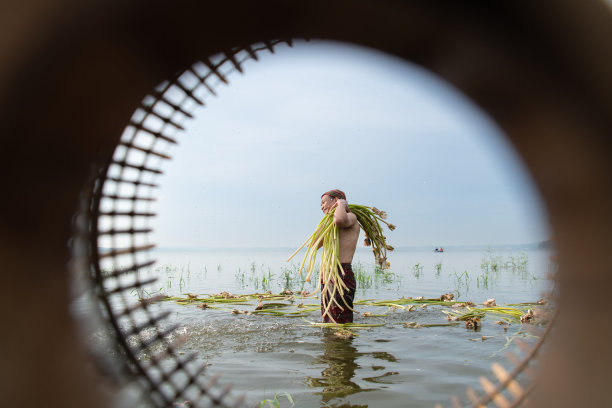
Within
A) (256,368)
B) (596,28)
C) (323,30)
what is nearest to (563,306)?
(596,28)

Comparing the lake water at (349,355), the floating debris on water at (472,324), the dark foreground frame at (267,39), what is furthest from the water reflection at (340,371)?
the dark foreground frame at (267,39)

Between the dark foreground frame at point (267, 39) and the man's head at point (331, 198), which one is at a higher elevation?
the man's head at point (331, 198)

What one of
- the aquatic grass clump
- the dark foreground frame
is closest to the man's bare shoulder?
the aquatic grass clump

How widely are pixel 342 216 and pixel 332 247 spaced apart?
0.45 m

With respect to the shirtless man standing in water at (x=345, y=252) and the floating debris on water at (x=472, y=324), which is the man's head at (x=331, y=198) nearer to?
the shirtless man standing in water at (x=345, y=252)

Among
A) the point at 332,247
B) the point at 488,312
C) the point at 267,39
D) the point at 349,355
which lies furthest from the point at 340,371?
the point at 488,312

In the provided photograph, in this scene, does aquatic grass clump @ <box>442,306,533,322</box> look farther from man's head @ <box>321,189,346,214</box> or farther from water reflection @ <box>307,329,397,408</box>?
man's head @ <box>321,189,346,214</box>

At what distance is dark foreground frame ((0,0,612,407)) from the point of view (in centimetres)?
97

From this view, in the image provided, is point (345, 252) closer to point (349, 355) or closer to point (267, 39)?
point (349, 355)

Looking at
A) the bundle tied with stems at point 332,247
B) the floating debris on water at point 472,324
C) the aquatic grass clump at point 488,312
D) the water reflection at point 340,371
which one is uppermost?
the bundle tied with stems at point 332,247

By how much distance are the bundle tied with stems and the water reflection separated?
59 cm

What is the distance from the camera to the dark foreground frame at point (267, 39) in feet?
3.19

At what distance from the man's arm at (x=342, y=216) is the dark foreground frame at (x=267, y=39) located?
425cm

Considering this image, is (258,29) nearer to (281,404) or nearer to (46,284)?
(46,284)
